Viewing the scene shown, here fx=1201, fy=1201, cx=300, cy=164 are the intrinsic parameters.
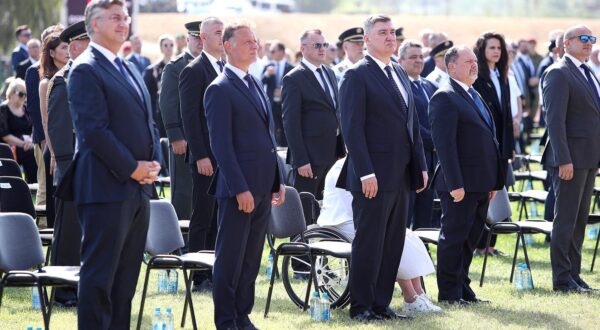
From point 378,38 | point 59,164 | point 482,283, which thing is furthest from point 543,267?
point 59,164

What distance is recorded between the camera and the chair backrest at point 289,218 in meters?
8.58

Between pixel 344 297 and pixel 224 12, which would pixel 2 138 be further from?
pixel 224 12

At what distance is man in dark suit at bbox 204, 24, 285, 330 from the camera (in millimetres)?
7133

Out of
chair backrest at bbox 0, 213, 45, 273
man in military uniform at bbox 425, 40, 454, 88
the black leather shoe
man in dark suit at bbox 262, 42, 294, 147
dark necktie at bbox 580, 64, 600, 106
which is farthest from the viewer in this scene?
man in dark suit at bbox 262, 42, 294, 147

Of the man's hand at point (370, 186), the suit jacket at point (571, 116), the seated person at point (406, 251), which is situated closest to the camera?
the man's hand at point (370, 186)

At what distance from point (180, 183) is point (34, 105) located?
4.40ft

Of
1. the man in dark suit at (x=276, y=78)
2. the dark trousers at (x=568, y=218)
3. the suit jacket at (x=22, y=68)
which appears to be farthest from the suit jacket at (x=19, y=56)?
the dark trousers at (x=568, y=218)

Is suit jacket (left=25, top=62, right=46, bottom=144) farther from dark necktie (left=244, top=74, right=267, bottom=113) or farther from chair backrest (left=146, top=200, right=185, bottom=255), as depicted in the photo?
dark necktie (left=244, top=74, right=267, bottom=113)

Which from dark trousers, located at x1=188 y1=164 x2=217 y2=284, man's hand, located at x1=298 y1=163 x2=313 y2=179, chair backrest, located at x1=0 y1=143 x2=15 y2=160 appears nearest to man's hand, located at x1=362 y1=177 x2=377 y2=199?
dark trousers, located at x1=188 y1=164 x2=217 y2=284

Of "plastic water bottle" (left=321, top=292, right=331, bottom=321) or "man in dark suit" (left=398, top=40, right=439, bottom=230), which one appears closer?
"plastic water bottle" (left=321, top=292, right=331, bottom=321)

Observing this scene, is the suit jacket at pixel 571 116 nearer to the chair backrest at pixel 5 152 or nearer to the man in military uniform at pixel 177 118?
the man in military uniform at pixel 177 118

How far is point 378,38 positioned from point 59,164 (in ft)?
7.39

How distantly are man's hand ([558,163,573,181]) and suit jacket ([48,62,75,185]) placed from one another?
3596 mm

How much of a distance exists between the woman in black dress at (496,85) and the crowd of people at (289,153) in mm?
13
